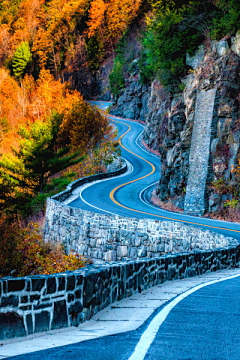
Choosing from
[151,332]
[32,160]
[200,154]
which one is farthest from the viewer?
[32,160]

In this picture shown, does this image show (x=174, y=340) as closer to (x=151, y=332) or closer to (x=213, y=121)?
(x=151, y=332)

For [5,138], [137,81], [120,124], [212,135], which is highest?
[137,81]

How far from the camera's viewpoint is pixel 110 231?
60.9 ft

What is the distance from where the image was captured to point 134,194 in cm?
3553

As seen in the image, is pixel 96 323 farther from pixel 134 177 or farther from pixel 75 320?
pixel 134 177

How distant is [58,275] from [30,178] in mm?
34497

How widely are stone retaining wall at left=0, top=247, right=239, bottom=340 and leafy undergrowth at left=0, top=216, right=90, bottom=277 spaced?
8.61m

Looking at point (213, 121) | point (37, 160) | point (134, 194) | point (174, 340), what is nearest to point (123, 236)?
point (174, 340)

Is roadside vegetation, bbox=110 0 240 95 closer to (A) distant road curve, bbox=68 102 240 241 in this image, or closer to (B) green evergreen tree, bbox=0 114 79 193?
(A) distant road curve, bbox=68 102 240 241

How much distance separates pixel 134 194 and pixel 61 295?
3021 cm

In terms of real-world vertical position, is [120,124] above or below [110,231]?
above

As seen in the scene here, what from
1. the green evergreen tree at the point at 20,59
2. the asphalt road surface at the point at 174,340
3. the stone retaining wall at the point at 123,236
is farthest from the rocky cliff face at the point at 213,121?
the green evergreen tree at the point at 20,59

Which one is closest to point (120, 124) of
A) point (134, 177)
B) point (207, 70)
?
point (134, 177)

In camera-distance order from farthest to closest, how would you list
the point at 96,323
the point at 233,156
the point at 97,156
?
the point at 97,156 < the point at 233,156 < the point at 96,323
